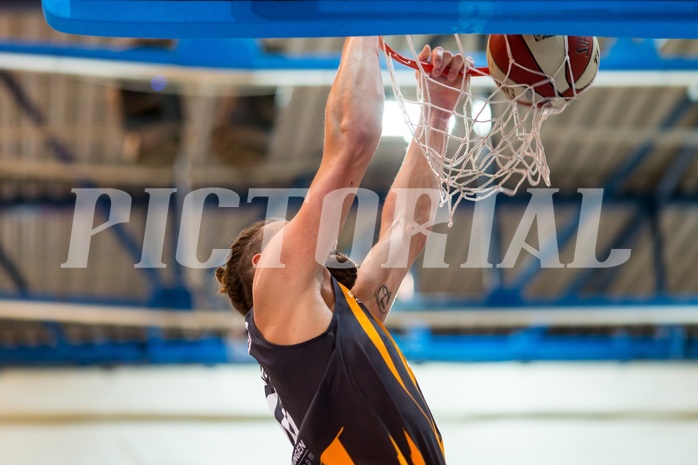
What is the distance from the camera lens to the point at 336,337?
2854 mm

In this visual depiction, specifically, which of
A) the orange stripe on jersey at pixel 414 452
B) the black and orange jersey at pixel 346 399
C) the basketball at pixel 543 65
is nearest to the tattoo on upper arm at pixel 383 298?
the black and orange jersey at pixel 346 399

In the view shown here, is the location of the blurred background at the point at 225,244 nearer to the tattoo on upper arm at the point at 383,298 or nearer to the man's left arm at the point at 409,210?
the man's left arm at the point at 409,210

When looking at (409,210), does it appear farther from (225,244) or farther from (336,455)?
(225,244)

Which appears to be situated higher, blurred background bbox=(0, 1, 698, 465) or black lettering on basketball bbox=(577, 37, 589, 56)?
blurred background bbox=(0, 1, 698, 465)

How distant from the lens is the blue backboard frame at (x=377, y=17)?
7.86 feet

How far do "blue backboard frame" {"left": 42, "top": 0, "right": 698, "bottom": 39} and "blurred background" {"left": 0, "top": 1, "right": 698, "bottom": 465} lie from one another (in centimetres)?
362

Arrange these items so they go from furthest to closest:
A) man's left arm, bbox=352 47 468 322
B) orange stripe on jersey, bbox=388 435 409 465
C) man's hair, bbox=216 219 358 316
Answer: man's left arm, bbox=352 47 468 322
man's hair, bbox=216 219 358 316
orange stripe on jersey, bbox=388 435 409 465

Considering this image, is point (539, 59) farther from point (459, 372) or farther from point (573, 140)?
point (573, 140)

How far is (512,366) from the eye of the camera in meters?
8.80

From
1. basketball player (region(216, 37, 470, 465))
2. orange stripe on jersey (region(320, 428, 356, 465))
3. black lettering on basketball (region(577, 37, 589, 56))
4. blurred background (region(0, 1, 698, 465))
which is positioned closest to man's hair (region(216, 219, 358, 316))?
basketball player (region(216, 37, 470, 465))

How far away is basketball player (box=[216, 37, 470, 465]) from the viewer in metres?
2.78

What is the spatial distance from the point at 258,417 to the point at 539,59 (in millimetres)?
5524

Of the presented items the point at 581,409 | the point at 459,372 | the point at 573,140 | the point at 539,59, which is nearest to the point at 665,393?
the point at 581,409

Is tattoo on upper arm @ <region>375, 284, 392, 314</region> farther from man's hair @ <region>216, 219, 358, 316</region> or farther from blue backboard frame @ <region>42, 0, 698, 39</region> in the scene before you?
blue backboard frame @ <region>42, 0, 698, 39</region>
